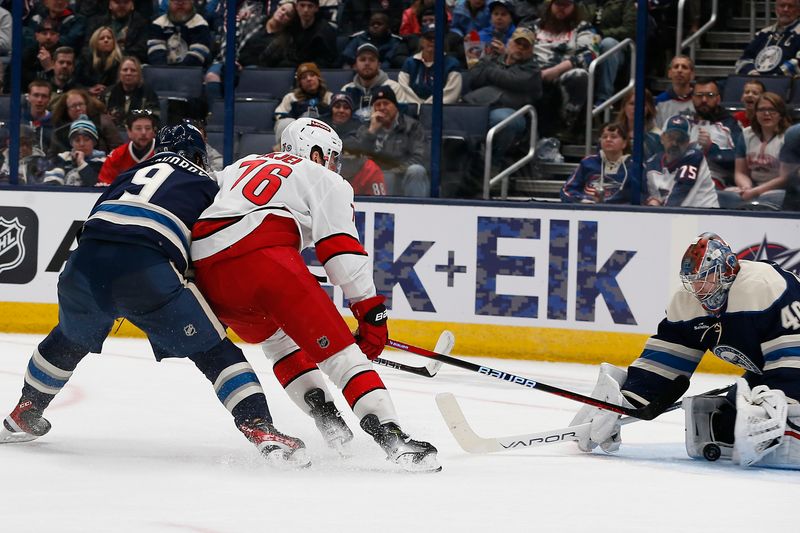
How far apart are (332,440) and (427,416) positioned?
0.84 meters

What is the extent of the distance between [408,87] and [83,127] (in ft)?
5.82

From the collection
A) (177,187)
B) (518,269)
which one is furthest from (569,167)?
(177,187)

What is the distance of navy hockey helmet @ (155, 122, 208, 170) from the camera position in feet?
12.5

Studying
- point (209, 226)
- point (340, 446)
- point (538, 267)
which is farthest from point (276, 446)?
point (538, 267)

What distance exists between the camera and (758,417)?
11.7 feet

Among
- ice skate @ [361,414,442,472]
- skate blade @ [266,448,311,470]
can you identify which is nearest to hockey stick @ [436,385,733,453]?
ice skate @ [361,414,442,472]

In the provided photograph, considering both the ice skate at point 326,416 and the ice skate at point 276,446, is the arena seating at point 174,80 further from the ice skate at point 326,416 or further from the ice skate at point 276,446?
the ice skate at point 276,446

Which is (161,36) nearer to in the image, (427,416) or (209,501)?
(427,416)

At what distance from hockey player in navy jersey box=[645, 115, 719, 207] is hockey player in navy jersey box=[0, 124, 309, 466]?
3.06m

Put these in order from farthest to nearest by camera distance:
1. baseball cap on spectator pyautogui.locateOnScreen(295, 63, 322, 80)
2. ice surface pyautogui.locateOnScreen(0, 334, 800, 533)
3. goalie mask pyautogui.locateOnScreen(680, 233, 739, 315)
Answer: baseball cap on spectator pyautogui.locateOnScreen(295, 63, 322, 80) → goalie mask pyautogui.locateOnScreen(680, 233, 739, 315) → ice surface pyautogui.locateOnScreen(0, 334, 800, 533)

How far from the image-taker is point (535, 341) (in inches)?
246

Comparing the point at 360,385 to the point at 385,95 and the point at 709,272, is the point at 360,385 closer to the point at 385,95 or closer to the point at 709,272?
the point at 709,272

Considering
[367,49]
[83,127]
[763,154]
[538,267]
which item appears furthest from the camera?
[83,127]

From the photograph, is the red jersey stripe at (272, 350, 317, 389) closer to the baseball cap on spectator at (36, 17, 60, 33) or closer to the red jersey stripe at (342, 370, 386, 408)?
the red jersey stripe at (342, 370, 386, 408)
